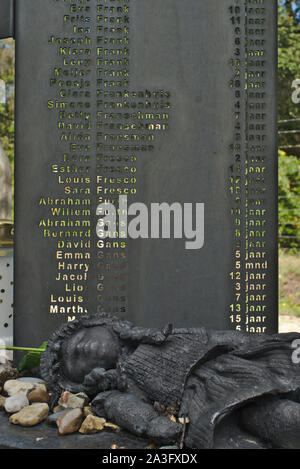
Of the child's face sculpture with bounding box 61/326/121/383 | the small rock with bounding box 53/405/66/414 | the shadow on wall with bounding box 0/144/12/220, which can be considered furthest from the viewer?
the shadow on wall with bounding box 0/144/12/220

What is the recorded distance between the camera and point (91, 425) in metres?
2.04

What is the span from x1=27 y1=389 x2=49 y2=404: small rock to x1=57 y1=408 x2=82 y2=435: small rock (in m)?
0.28

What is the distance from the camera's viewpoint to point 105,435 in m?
2.01

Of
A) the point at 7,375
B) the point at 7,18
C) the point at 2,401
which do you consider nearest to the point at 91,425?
the point at 2,401

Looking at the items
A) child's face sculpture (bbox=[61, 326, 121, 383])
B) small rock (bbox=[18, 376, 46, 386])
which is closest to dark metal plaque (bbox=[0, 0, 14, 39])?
child's face sculpture (bbox=[61, 326, 121, 383])

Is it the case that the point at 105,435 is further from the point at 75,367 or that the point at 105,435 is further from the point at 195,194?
the point at 195,194

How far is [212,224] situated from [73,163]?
1.08m

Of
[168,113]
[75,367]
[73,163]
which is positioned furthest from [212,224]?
[75,367]

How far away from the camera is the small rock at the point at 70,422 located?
2021 millimetres

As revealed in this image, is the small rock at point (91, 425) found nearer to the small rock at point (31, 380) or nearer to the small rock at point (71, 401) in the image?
the small rock at point (71, 401)

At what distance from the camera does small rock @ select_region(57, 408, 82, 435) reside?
6.63ft

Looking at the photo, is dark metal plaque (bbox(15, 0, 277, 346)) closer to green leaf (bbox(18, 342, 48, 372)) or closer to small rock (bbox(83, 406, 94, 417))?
green leaf (bbox(18, 342, 48, 372))

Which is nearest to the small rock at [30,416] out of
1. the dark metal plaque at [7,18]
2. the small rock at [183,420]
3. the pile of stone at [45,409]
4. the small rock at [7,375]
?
the pile of stone at [45,409]

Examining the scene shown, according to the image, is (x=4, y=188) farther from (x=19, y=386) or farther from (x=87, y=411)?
(x=87, y=411)
